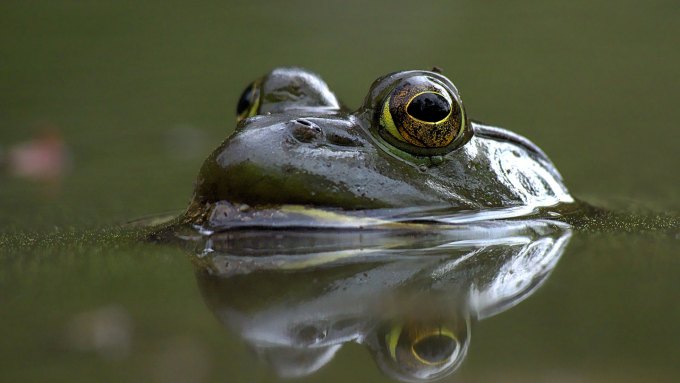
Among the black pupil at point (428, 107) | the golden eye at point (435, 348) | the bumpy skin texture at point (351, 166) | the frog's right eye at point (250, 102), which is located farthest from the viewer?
the frog's right eye at point (250, 102)

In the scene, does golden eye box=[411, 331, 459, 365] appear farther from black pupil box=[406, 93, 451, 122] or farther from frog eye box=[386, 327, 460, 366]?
black pupil box=[406, 93, 451, 122]

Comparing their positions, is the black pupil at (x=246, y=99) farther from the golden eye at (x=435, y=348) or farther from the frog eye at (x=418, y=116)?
the golden eye at (x=435, y=348)

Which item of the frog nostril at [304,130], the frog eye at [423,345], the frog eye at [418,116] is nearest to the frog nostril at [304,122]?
the frog nostril at [304,130]

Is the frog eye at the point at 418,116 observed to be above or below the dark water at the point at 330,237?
above

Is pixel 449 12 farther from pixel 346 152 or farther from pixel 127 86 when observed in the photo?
pixel 346 152

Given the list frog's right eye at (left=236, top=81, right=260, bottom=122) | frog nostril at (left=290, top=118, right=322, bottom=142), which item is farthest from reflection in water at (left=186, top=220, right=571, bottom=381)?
frog's right eye at (left=236, top=81, right=260, bottom=122)

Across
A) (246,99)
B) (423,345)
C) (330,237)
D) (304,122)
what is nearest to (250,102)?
(246,99)
